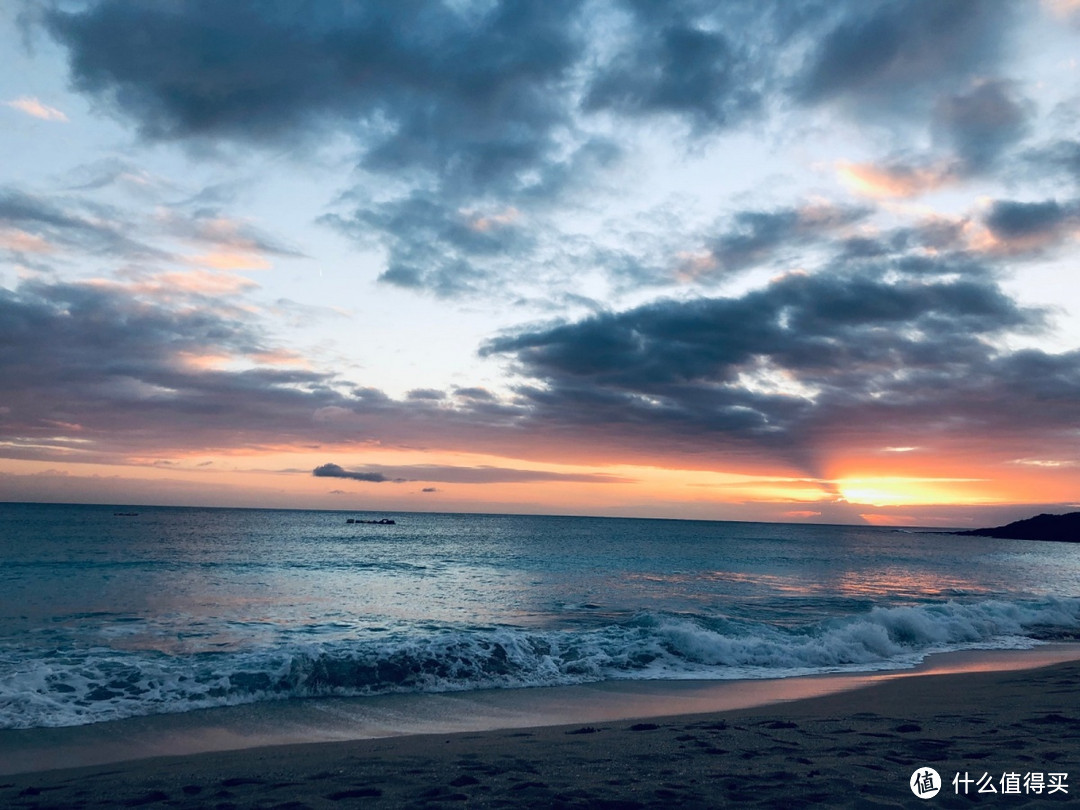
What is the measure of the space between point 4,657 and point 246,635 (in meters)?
5.18

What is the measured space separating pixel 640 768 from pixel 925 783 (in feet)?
9.73

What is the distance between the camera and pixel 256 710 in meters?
11.8

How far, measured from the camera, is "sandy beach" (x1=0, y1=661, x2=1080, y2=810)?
21.2 feet

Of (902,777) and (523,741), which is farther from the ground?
(902,777)

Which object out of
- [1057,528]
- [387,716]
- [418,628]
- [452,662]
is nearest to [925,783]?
[387,716]

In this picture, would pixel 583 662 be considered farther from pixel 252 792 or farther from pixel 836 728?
pixel 252 792

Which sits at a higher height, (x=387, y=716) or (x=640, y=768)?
(x=640, y=768)

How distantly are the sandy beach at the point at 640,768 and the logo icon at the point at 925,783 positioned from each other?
0.08 m

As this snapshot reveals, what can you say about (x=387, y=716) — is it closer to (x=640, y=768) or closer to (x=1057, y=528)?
(x=640, y=768)

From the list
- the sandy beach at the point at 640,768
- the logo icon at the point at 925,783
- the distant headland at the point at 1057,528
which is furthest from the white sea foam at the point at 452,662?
the distant headland at the point at 1057,528

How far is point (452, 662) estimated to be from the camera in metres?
14.9

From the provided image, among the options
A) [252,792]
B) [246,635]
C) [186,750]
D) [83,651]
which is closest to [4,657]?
[83,651]

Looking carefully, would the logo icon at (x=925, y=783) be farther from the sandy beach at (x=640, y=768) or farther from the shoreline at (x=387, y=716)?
the shoreline at (x=387, y=716)

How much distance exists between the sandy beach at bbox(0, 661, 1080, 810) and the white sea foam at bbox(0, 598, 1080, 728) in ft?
12.5
